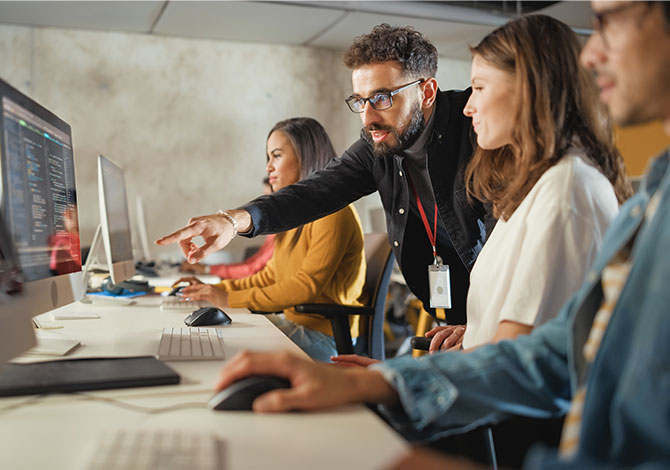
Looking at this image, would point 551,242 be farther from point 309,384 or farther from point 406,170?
point 406,170

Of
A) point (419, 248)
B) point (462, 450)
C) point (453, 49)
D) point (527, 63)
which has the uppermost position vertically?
point (453, 49)

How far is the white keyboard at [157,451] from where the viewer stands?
0.61 metres

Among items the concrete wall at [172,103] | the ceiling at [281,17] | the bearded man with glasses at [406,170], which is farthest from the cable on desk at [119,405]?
the concrete wall at [172,103]

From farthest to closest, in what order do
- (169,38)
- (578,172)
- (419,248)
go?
(169,38), (419,248), (578,172)

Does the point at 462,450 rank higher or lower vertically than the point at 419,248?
lower

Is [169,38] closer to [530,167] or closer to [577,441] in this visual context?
[530,167]

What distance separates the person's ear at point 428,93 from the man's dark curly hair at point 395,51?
0.06 m

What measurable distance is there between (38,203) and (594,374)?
1.09m

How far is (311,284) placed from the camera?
2307 millimetres

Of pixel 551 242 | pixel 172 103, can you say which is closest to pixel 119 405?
pixel 551 242

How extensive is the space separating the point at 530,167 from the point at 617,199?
0.20 meters

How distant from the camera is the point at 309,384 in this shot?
788 millimetres

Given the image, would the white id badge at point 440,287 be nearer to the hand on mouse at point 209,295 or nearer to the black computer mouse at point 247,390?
the hand on mouse at point 209,295

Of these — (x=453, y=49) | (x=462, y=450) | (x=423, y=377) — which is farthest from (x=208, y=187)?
(x=423, y=377)
